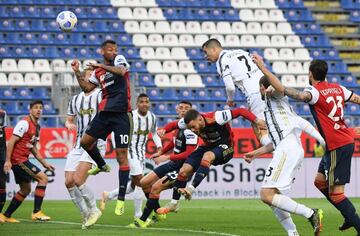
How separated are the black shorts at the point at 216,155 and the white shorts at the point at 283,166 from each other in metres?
3.05

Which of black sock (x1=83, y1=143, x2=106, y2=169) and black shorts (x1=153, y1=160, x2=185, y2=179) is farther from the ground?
black sock (x1=83, y1=143, x2=106, y2=169)

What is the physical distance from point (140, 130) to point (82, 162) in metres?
3.38

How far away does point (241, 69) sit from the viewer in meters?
14.8

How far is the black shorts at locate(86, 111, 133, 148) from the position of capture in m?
13.7

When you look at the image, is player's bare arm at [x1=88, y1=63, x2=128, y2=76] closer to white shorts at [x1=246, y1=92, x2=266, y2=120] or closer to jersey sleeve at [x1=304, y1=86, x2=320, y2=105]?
white shorts at [x1=246, y1=92, x2=266, y2=120]

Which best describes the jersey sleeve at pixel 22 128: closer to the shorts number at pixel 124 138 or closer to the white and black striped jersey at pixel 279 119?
the shorts number at pixel 124 138

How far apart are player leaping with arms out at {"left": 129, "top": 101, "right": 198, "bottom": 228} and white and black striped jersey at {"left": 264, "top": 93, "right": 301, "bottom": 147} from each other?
299 cm

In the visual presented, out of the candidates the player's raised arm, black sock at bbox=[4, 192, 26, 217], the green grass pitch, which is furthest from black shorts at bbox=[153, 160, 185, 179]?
the player's raised arm

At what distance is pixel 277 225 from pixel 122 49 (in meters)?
19.9

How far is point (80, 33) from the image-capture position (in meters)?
33.7

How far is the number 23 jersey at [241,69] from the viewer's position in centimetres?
1473

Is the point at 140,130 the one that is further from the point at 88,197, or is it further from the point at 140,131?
the point at 88,197

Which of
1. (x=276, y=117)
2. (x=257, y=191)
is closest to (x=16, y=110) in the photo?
(x=257, y=191)

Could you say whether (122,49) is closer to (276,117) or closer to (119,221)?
(119,221)
